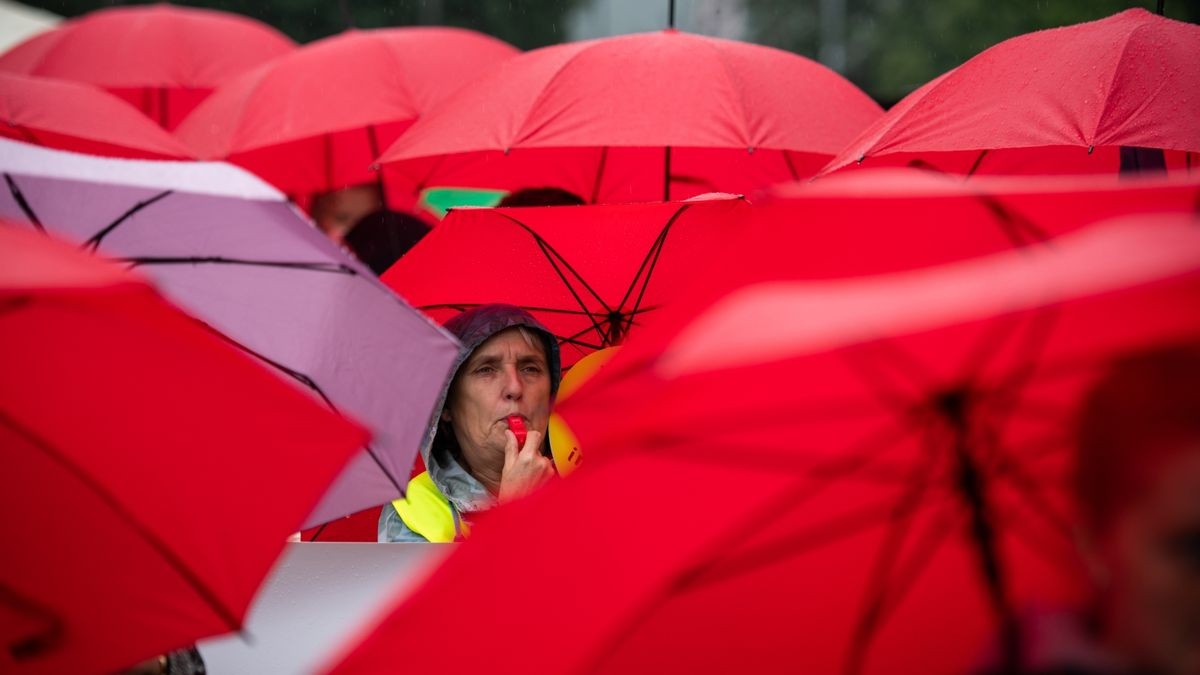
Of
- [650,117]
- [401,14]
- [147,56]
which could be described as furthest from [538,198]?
[401,14]

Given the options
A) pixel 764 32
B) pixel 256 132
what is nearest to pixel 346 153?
pixel 256 132

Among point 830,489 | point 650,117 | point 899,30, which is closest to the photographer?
point 830,489

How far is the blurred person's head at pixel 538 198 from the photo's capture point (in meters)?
4.68

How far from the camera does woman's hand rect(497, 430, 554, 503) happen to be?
374cm

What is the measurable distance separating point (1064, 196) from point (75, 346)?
4.66 feet

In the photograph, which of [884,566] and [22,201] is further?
[22,201]

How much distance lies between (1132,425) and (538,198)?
351cm

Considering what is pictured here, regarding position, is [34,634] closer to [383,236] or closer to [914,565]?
[914,565]

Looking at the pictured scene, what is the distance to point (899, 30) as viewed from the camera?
1647 centimetres

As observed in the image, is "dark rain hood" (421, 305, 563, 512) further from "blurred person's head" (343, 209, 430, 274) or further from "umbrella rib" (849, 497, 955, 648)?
"umbrella rib" (849, 497, 955, 648)

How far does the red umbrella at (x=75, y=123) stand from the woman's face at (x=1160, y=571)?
13.5 feet

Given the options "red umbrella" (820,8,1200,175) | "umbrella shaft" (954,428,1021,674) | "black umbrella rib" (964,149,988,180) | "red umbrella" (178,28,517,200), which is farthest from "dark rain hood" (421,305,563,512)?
"umbrella shaft" (954,428,1021,674)

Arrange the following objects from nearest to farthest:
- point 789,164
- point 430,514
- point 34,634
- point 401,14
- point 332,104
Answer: point 34,634
point 430,514
point 789,164
point 332,104
point 401,14

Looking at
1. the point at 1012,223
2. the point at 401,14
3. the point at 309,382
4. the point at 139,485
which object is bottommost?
the point at 401,14
